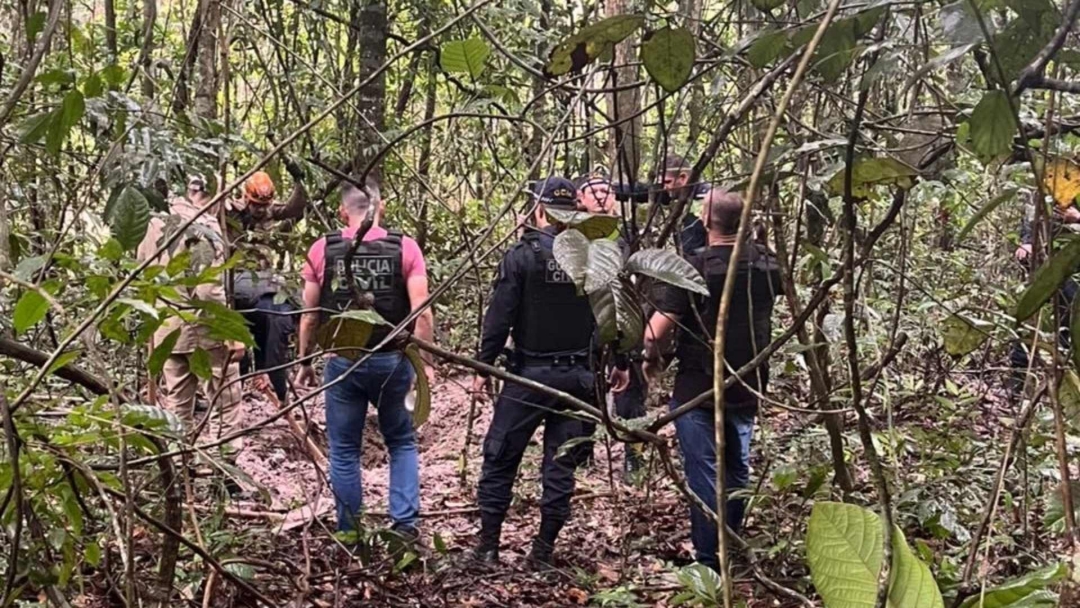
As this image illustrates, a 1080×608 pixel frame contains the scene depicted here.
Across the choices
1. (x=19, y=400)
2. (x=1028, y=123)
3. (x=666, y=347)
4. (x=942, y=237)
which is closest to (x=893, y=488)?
(x=666, y=347)

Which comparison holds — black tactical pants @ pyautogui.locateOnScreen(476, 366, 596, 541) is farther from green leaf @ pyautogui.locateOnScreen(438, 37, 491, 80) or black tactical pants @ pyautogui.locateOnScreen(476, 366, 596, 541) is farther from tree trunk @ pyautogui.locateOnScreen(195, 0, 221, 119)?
green leaf @ pyautogui.locateOnScreen(438, 37, 491, 80)

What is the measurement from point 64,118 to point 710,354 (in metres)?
2.45

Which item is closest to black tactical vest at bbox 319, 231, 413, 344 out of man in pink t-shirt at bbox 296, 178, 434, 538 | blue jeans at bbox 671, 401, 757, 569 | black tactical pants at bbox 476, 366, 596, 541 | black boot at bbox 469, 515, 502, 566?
man in pink t-shirt at bbox 296, 178, 434, 538

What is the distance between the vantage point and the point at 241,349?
188 inches

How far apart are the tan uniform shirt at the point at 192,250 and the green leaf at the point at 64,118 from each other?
27 cm

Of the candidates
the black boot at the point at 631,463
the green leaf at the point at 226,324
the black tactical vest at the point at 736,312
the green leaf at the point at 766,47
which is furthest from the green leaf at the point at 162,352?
the black boot at the point at 631,463

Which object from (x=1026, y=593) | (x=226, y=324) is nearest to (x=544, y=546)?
(x=226, y=324)

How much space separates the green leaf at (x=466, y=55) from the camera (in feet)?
7.82

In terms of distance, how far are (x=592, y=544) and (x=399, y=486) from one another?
1015 mm

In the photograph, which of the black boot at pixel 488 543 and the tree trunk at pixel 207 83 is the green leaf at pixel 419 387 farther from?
the black boot at pixel 488 543

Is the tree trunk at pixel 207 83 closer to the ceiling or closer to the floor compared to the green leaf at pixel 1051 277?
closer to the ceiling

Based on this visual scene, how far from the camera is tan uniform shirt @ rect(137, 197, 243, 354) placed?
2559 millimetres

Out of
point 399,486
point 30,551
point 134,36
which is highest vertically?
point 134,36

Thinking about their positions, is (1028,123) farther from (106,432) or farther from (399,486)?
(399,486)
